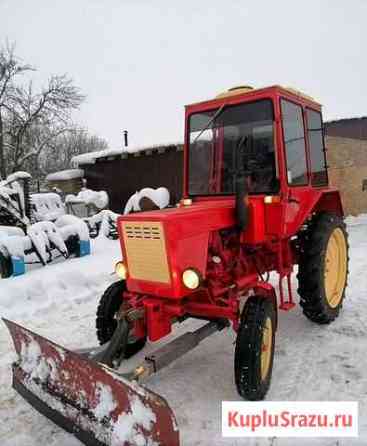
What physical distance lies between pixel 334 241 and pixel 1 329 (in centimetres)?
388

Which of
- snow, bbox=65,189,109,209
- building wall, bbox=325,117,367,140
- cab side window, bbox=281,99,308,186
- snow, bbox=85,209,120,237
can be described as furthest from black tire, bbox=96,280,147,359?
building wall, bbox=325,117,367,140

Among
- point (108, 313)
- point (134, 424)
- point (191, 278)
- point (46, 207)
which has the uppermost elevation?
point (46, 207)

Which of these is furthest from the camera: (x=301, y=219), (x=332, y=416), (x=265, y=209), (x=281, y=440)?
(x=301, y=219)

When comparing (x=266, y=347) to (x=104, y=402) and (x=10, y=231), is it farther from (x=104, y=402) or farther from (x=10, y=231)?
(x=10, y=231)

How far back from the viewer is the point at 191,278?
8.80ft

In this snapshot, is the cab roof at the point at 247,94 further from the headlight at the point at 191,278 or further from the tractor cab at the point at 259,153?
the headlight at the point at 191,278

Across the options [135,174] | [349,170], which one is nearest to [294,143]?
[349,170]

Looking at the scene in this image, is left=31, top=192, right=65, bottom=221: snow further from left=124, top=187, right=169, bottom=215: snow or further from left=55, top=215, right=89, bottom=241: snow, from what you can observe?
left=124, top=187, right=169, bottom=215: snow

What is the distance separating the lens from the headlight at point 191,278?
267 centimetres

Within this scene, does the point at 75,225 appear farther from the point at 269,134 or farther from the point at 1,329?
the point at 269,134

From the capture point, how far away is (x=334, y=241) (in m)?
4.43

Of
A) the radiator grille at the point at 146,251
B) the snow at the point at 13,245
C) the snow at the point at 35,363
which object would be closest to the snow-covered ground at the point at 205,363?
the snow at the point at 35,363

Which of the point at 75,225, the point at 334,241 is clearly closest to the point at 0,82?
the point at 75,225

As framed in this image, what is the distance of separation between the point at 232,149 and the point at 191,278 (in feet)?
5.19
